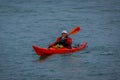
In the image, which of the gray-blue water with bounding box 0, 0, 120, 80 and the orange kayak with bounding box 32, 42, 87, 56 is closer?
the gray-blue water with bounding box 0, 0, 120, 80

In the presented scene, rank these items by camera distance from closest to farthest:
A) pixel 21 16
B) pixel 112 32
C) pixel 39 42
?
pixel 39 42
pixel 112 32
pixel 21 16

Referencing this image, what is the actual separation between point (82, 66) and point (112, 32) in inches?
370

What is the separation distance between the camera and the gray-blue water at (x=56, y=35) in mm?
27719

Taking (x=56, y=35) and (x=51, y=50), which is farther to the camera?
(x=56, y=35)

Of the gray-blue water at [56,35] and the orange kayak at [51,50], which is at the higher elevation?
the orange kayak at [51,50]

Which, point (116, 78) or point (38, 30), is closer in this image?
point (116, 78)

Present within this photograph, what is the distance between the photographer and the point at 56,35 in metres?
37.0

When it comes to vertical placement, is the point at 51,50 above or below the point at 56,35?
above

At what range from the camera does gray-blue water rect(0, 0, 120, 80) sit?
2772cm

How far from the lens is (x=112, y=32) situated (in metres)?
37.6

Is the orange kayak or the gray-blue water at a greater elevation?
the orange kayak

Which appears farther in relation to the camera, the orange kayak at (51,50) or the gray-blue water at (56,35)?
the orange kayak at (51,50)

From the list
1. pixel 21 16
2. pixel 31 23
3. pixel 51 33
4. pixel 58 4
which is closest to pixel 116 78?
pixel 51 33

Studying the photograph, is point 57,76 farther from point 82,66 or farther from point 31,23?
point 31,23
